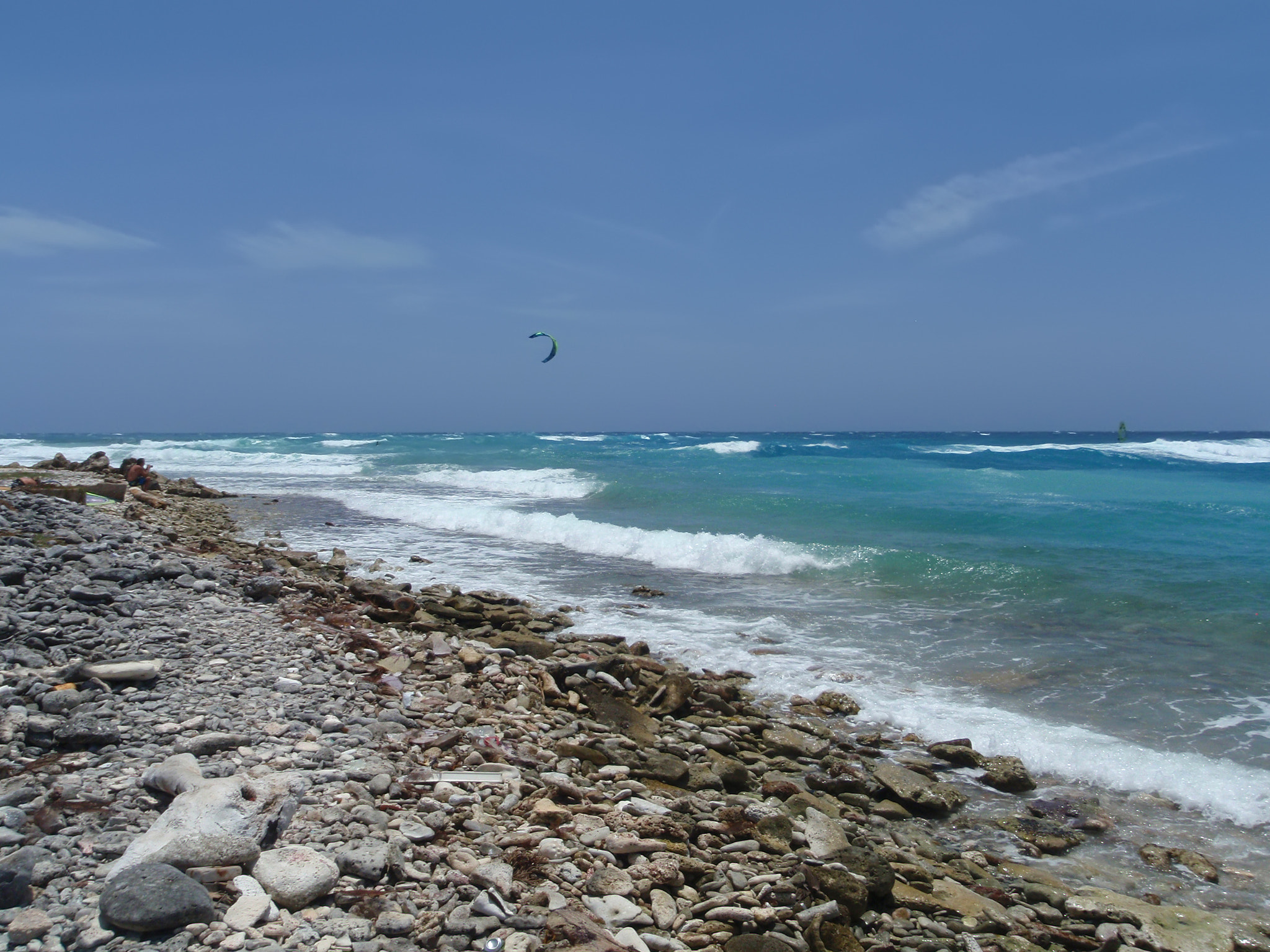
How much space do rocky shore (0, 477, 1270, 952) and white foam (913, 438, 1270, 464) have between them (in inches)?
1969

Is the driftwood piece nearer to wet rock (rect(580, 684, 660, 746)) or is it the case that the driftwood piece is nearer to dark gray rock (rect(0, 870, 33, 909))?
dark gray rock (rect(0, 870, 33, 909))

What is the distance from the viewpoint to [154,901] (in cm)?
256

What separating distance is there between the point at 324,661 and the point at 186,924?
133 inches

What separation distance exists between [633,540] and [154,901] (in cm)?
1229

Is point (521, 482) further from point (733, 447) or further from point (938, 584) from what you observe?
point (733, 447)

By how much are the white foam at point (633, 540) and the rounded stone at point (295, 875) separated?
397 inches

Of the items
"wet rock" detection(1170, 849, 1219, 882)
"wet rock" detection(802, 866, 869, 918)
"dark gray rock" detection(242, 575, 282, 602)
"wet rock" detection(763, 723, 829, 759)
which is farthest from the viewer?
"dark gray rock" detection(242, 575, 282, 602)

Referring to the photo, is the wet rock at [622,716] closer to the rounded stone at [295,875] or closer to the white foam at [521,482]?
the rounded stone at [295,875]

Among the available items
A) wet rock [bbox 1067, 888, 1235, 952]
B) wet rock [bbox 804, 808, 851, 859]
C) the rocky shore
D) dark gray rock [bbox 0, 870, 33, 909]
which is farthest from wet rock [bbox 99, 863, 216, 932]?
wet rock [bbox 1067, 888, 1235, 952]


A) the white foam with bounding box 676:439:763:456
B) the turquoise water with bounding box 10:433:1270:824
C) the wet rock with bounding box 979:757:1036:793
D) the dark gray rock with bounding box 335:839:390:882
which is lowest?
the wet rock with bounding box 979:757:1036:793

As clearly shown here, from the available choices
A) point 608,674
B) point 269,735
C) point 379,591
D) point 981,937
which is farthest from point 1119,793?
point 379,591

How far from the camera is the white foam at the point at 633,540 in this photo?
13.0 metres

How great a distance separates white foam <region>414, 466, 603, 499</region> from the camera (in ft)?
83.3

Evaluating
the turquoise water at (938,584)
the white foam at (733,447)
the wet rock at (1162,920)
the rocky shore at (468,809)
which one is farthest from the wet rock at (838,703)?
the white foam at (733,447)
